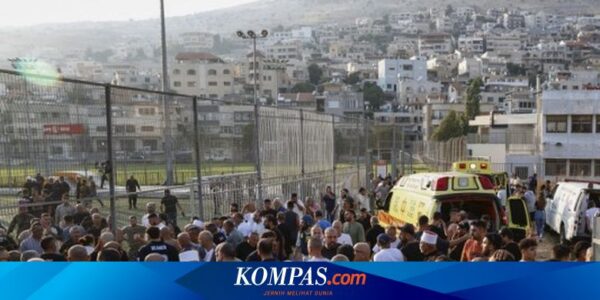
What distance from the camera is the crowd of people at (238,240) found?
7.18 metres

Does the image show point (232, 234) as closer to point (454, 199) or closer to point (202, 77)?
point (454, 199)

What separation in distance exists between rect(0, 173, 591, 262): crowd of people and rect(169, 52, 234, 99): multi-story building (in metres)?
135

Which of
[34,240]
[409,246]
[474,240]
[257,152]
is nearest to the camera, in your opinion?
[409,246]

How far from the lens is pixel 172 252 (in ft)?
25.6

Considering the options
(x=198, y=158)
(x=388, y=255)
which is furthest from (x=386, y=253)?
(x=198, y=158)

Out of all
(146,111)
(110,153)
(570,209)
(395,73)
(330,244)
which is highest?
(395,73)

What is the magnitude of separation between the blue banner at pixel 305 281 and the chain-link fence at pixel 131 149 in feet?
17.8

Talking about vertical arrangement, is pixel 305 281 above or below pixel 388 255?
above

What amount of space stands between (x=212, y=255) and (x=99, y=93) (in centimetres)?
309

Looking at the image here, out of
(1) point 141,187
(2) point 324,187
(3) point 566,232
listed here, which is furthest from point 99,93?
(2) point 324,187

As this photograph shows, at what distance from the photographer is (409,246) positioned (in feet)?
28.1

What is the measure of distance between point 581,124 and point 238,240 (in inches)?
1559

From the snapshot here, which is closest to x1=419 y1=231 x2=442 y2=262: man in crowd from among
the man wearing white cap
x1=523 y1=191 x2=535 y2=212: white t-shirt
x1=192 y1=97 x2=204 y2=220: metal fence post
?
the man wearing white cap

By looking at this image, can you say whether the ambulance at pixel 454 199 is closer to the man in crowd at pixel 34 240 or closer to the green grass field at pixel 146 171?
the green grass field at pixel 146 171
